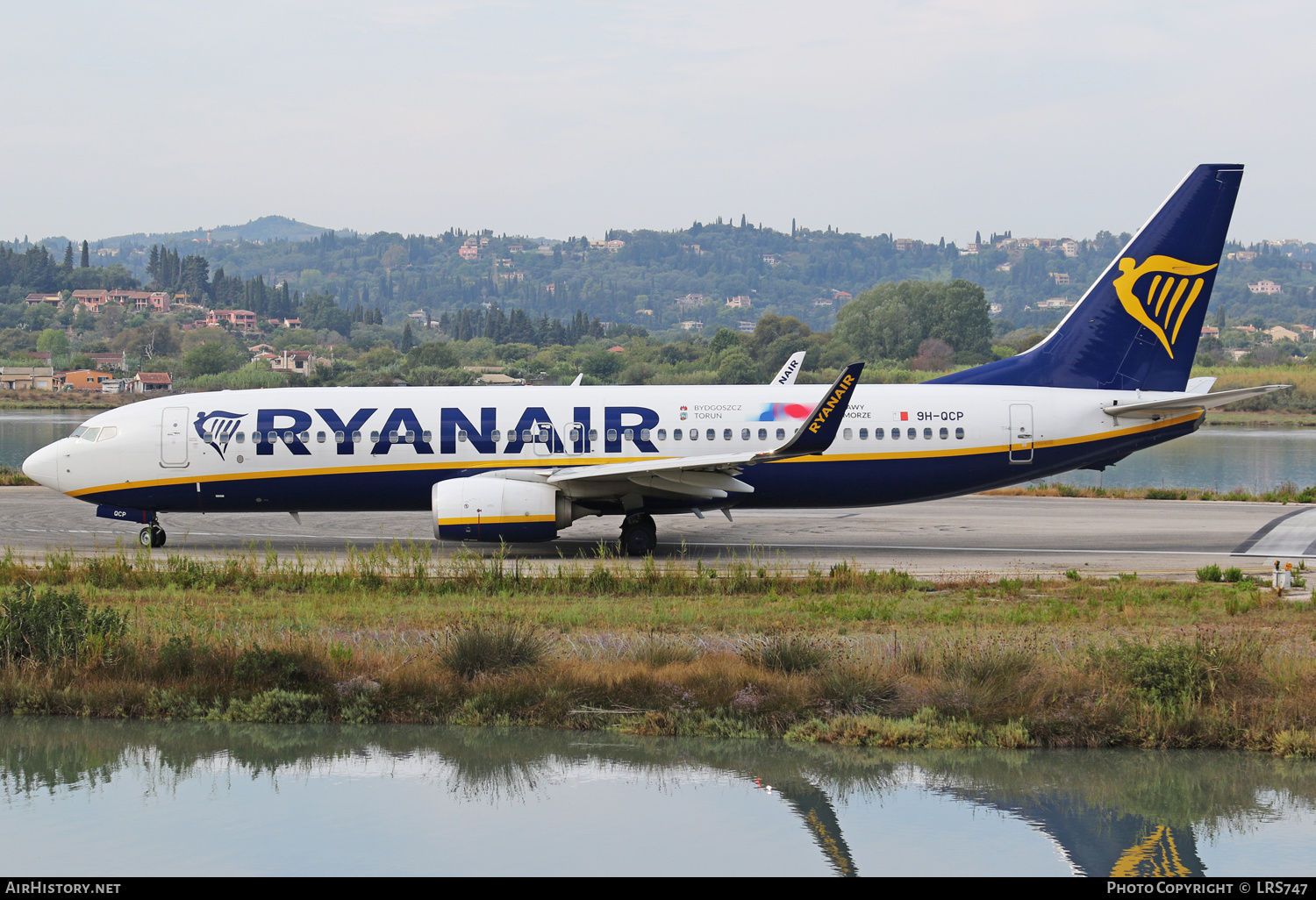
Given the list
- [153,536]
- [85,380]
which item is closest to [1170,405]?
[153,536]

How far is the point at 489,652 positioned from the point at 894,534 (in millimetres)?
16686

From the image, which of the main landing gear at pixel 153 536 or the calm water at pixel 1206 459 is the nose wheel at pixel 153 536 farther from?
the calm water at pixel 1206 459

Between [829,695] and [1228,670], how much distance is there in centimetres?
431

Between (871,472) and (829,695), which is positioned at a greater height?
(871,472)

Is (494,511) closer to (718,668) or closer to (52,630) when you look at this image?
(52,630)

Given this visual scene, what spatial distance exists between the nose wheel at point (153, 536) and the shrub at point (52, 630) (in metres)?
11.9

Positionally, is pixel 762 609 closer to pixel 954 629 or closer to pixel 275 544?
pixel 954 629

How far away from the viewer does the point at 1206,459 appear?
66.7 metres

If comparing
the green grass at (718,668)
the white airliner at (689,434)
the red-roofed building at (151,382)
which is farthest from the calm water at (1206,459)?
the red-roofed building at (151,382)

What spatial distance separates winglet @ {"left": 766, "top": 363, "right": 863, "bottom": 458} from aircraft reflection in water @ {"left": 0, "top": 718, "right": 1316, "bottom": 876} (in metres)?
10.8

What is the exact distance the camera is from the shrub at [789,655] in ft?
45.1

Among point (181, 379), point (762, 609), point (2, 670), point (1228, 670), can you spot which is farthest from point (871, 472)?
point (181, 379)

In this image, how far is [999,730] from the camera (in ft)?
40.6
